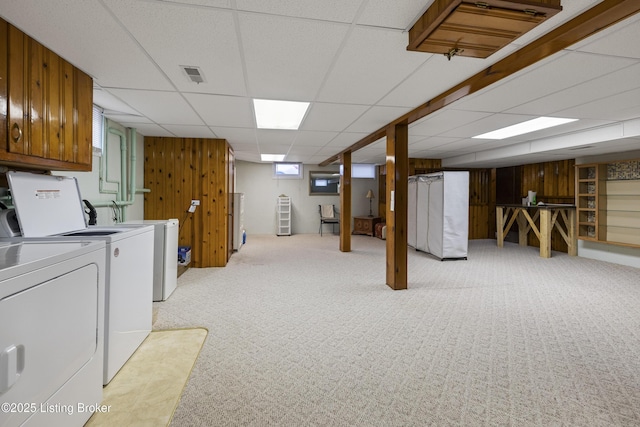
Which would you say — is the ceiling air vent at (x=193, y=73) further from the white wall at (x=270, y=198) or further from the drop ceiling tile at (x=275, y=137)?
the white wall at (x=270, y=198)

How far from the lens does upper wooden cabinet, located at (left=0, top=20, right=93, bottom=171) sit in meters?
1.67

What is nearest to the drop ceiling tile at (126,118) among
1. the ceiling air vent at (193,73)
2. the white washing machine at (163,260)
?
the white washing machine at (163,260)

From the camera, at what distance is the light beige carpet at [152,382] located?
5.07 feet

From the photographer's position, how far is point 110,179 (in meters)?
3.67

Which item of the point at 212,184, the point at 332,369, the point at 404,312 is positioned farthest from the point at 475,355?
the point at 212,184

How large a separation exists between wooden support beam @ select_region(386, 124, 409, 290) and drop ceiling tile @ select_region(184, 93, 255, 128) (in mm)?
1892

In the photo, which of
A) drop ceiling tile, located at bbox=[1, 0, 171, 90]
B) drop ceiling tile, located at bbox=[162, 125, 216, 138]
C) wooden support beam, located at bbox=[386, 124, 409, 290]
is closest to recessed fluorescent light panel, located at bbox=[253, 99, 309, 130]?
drop ceiling tile, located at bbox=[162, 125, 216, 138]

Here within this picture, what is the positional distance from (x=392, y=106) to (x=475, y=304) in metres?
2.40

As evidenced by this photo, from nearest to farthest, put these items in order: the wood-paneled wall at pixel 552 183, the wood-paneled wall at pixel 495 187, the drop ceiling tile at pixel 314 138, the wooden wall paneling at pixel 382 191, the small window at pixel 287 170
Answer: the drop ceiling tile at pixel 314 138 → the wood-paneled wall at pixel 552 183 → the wood-paneled wall at pixel 495 187 → the small window at pixel 287 170 → the wooden wall paneling at pixel 382 191

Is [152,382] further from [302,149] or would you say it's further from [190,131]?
[302,149]

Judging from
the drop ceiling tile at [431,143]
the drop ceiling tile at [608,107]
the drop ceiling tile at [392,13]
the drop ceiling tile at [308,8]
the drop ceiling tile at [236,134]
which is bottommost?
the drop ceiling tile at [308,8]

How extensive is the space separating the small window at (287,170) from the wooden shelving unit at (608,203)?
263 inches

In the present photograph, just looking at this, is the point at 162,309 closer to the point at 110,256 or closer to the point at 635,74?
the point at 110,256

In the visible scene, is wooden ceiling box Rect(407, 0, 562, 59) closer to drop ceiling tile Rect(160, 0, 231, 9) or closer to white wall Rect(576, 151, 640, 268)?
drop ceiling tile Rect(160, 0, 231, 9)
